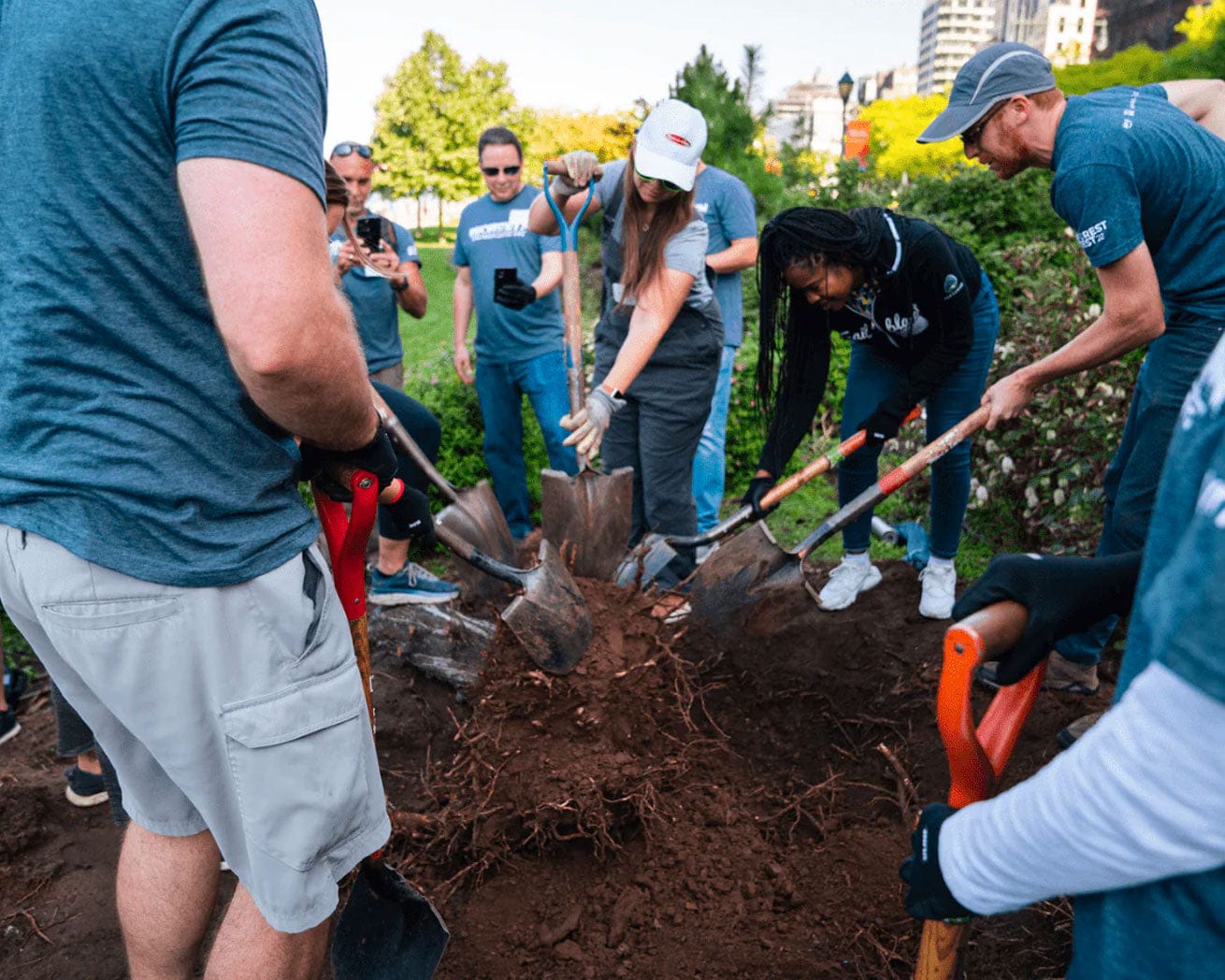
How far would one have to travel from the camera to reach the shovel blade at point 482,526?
3152 millimetres

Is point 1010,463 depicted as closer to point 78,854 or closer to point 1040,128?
point 1040,128

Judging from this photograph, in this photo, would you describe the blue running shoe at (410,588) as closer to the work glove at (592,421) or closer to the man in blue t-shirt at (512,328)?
the work glove at (592,421)

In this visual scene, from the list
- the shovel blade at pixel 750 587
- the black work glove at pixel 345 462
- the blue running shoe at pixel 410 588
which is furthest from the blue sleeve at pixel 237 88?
the blue running shoe at pixel 410 588

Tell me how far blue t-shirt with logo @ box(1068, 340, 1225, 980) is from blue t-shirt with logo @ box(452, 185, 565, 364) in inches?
149

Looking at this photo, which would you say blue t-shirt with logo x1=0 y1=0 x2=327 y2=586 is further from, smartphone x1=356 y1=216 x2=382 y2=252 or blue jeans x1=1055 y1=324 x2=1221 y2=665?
smartphone x1=356 y1=216 x2=382 y2=252

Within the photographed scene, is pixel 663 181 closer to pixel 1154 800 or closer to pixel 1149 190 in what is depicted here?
pixel 1149 190

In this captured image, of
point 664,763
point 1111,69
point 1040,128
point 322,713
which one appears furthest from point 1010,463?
point 1111,69

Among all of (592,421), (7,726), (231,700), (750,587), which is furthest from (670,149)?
(7,726)

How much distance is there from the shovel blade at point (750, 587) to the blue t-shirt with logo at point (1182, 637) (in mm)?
2248

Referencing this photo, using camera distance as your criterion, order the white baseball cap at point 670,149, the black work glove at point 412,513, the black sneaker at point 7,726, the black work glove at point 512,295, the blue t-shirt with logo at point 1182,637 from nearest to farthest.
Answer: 1. the blue t-shirt with logo at point 1182,637
2. the black work glove at point 412,513
3. the white baseball cap at point 670,149
4. the black sneaker at point 7,726
5. the black work glove at point 512,295

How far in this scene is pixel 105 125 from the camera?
107 centimetres

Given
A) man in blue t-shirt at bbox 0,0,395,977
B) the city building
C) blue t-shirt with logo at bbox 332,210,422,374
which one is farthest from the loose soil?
the city building

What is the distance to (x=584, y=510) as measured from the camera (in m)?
2.96

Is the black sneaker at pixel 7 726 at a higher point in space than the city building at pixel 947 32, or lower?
higher
